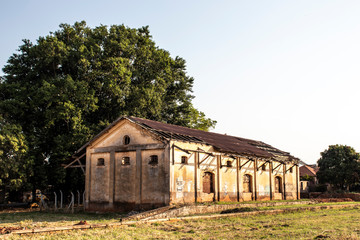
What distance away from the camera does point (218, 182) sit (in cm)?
2522

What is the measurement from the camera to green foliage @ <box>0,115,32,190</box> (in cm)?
2600

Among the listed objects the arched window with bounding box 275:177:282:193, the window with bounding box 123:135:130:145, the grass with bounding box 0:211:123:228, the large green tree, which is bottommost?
the grass with bounding box 0:211:123:228

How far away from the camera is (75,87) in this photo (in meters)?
29.1

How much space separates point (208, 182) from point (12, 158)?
14173 millimetres

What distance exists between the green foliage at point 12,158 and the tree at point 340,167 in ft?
123

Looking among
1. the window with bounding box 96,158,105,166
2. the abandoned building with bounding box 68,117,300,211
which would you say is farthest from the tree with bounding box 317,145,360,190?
the window with bounding box 96,158,105,166

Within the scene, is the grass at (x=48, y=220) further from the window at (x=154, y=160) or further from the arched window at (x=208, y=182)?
the arched window at (x=208, y=182)

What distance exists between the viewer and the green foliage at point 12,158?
2600 centimetres

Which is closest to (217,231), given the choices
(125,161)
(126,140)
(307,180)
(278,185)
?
(125,161)


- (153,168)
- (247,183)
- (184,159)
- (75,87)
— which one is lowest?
(247,183)

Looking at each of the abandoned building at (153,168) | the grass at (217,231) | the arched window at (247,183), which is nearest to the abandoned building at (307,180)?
the arched window at (247,183)

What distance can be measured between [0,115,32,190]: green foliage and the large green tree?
1.01 m

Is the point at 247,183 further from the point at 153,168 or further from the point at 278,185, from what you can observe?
the point at 153,168

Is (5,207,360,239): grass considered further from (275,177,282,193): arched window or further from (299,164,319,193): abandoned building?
(299,164,319,193): abandoned building
